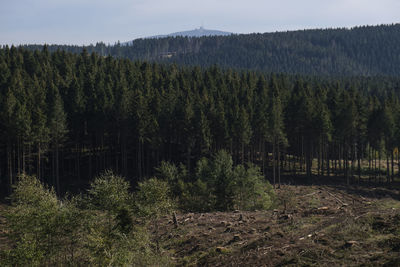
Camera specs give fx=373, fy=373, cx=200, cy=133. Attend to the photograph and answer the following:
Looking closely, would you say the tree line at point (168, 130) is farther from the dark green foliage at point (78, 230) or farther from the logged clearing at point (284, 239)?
the dark green foliage at point (78, 230)

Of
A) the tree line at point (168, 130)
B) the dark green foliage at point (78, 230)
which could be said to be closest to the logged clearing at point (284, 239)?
the dark green foliage at point (78, 230)

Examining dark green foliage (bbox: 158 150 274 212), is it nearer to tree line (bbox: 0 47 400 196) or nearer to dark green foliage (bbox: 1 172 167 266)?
dark green foliage (bbox: 1 172 167 266)

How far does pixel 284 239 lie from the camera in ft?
85.5

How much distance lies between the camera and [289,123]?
78.9m

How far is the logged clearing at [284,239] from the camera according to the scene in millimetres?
21125

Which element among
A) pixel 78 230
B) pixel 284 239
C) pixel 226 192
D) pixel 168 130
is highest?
pixel 168 130

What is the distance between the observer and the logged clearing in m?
21.1

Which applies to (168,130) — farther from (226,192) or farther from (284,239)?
(284,239)

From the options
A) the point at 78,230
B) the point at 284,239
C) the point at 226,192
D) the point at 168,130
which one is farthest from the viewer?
the point at 168,130

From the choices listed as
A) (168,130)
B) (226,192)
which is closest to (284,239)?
(226,192)

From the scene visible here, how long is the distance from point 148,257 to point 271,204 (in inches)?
1033

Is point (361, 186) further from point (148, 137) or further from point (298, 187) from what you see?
point (148, 137)

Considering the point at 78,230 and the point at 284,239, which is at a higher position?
the point at 78,230

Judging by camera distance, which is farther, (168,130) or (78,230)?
(168,130)
